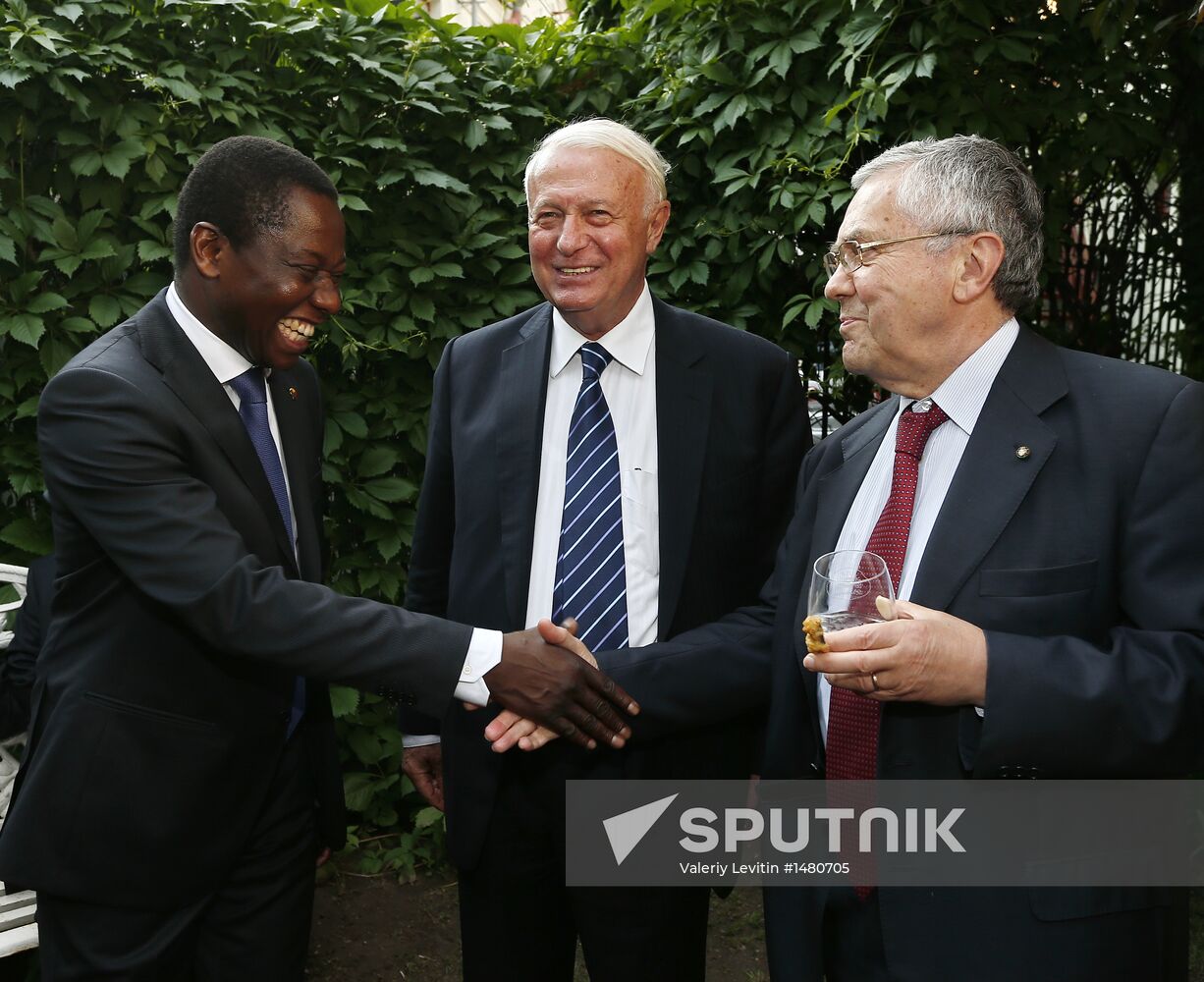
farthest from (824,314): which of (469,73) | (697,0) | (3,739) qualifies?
(3,739)

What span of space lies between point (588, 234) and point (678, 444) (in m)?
0.57

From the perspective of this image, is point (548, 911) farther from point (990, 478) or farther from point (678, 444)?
point (990, 478)

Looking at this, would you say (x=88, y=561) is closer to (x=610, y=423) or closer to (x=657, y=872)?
(x=610, y=423)

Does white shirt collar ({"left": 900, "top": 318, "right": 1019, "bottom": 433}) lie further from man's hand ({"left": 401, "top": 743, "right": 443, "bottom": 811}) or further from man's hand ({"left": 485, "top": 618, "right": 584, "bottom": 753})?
man's hand ({"left": 401, "top": 743, "right": 443, "bottom": 811})

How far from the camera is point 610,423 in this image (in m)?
2.72

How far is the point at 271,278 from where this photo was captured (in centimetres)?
241

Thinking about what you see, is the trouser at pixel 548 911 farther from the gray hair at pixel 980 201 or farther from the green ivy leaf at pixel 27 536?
the green ivy leaf at pixel 27 536

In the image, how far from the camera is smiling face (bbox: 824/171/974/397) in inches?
85.7

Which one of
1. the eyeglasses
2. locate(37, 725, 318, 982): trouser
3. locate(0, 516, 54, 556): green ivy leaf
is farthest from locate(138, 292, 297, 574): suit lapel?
locate(0, 516, 54, 556): green ivy leaf

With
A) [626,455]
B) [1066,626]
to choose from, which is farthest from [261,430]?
[1066,626]

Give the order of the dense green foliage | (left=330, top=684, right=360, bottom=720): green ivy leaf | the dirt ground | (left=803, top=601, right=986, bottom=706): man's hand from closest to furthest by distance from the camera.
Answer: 1. (left=803, top=601, right=986, bottom=706): man's hand
2. the dense green foliage
3. the dirt ground
4. (left=330, top=684, right=360, bottom=720): green ivy leaf

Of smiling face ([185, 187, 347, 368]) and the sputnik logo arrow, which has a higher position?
smiling face ([185, 187, 347, 368])

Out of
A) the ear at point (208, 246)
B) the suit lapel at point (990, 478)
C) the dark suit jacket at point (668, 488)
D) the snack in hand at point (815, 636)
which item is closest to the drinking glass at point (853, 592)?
the snack in hand at point (815, 636)

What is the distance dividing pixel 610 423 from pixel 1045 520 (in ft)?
3.61
